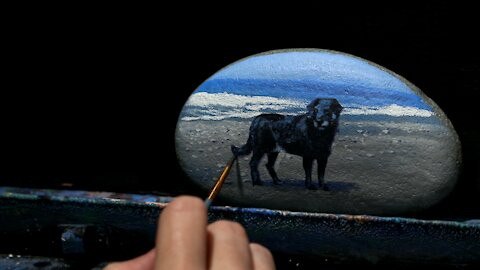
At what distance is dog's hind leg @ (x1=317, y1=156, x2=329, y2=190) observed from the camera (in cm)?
95

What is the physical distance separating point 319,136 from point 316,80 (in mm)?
105

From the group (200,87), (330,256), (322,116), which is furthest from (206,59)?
(330,256)

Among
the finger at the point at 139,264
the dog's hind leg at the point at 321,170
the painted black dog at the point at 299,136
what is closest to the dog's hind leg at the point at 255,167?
the painted black dog at the point at 299,136

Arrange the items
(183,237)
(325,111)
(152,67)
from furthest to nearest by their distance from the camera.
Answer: (152,67) < (325,111) < (183,237)

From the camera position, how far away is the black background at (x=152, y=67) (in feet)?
3.23

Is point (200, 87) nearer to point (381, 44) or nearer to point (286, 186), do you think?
point (286, 186)

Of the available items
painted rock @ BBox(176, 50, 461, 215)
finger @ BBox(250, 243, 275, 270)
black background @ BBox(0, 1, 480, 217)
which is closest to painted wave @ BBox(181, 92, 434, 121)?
painted rock @ BBox(176, 50, 461, 215)

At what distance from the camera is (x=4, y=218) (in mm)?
1067

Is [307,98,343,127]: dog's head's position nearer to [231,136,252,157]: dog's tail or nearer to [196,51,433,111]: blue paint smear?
[196,51,433,111]: blue paint smear

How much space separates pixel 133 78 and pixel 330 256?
57 cm

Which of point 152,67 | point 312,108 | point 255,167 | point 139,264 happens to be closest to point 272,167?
point 255,167

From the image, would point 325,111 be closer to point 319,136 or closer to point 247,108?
point 319,136

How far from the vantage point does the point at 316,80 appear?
94cm

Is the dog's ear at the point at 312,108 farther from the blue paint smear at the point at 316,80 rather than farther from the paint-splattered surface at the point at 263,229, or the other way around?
the paint-splattered surface at the point at 263,229
